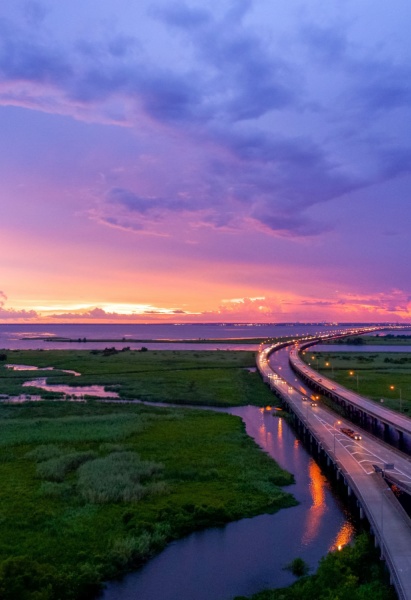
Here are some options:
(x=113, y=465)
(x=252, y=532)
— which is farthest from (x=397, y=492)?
(x=113, y=465)

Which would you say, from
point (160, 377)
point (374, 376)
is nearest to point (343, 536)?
point (160, 377)

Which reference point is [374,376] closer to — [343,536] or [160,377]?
[160,377]

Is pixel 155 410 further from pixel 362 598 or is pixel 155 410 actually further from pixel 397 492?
pixel 362 598

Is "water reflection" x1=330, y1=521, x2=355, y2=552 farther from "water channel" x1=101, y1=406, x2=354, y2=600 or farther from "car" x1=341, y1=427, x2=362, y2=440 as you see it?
"car" x1=341, y1=427, x2=362, y2=440

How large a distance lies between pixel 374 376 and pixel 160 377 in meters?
55.4

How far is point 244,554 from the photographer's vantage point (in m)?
35.9

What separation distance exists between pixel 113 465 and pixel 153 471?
4.04m

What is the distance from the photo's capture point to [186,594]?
102 ft

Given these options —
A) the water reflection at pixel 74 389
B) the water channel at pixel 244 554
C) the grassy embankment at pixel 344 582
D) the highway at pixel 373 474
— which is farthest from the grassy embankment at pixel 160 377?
the grassy embankment at pixel 344 582

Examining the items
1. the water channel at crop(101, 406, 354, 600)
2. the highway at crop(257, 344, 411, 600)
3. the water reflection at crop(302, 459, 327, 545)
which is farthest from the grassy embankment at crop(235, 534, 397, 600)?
the water reflection at crop(302, 459, 327, 545)

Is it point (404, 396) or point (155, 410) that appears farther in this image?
point (404, 396)

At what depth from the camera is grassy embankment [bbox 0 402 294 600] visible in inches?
1287

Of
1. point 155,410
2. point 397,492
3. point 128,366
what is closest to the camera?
point 397,492

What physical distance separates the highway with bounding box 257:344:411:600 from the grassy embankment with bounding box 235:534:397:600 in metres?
1.15
